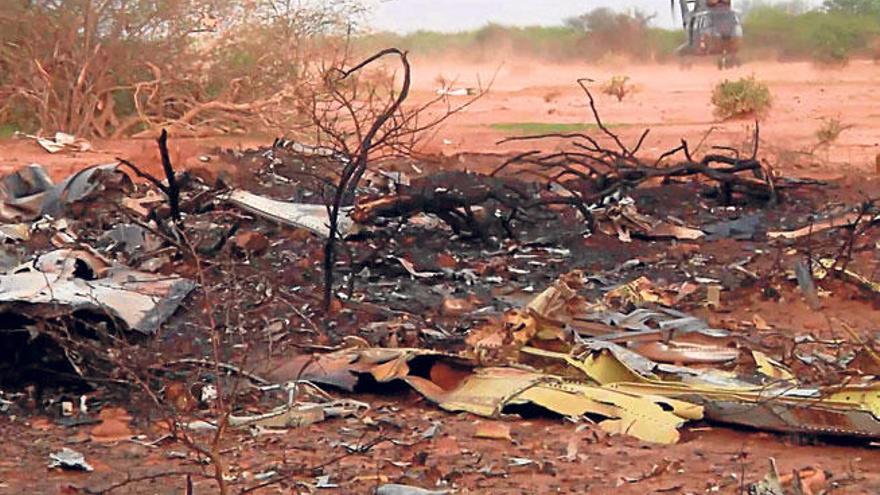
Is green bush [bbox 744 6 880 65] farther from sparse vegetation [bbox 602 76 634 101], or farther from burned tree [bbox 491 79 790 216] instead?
burned tree [bbox 491 79 790 216]

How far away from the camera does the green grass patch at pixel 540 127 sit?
27.0 metres

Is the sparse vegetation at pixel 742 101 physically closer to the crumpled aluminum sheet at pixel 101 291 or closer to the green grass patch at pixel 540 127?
the green grass patch at pixel 540 127

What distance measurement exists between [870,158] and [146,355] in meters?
15.8

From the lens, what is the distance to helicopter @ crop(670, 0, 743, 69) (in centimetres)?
4153

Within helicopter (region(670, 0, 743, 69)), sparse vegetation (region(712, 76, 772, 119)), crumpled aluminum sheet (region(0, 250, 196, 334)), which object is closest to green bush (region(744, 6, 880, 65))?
helicopter (region(670, 0, 743, 69))

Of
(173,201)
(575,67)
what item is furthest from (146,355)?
(575,67)

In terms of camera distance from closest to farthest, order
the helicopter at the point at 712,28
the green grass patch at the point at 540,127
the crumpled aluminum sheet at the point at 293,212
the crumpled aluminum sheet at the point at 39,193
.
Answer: the crumpled aluminum sheet at the point at 293,212, the crumpled aluminum sheet at the point at 39,193, the green grass patch at the point at 540,127, the helicopter at the point at 712,28

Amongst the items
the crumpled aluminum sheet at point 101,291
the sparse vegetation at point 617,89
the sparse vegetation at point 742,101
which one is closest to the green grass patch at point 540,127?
the sparse vegetation at point 742,101

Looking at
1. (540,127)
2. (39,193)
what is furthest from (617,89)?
(39,193)

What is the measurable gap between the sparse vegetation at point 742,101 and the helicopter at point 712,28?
10032 millimetres

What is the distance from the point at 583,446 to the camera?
5.91 m

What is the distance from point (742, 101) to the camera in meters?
30.4

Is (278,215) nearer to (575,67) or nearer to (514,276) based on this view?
(514,276)

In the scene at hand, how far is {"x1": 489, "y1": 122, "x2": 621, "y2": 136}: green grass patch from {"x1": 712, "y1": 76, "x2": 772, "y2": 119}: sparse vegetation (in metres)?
2.70
